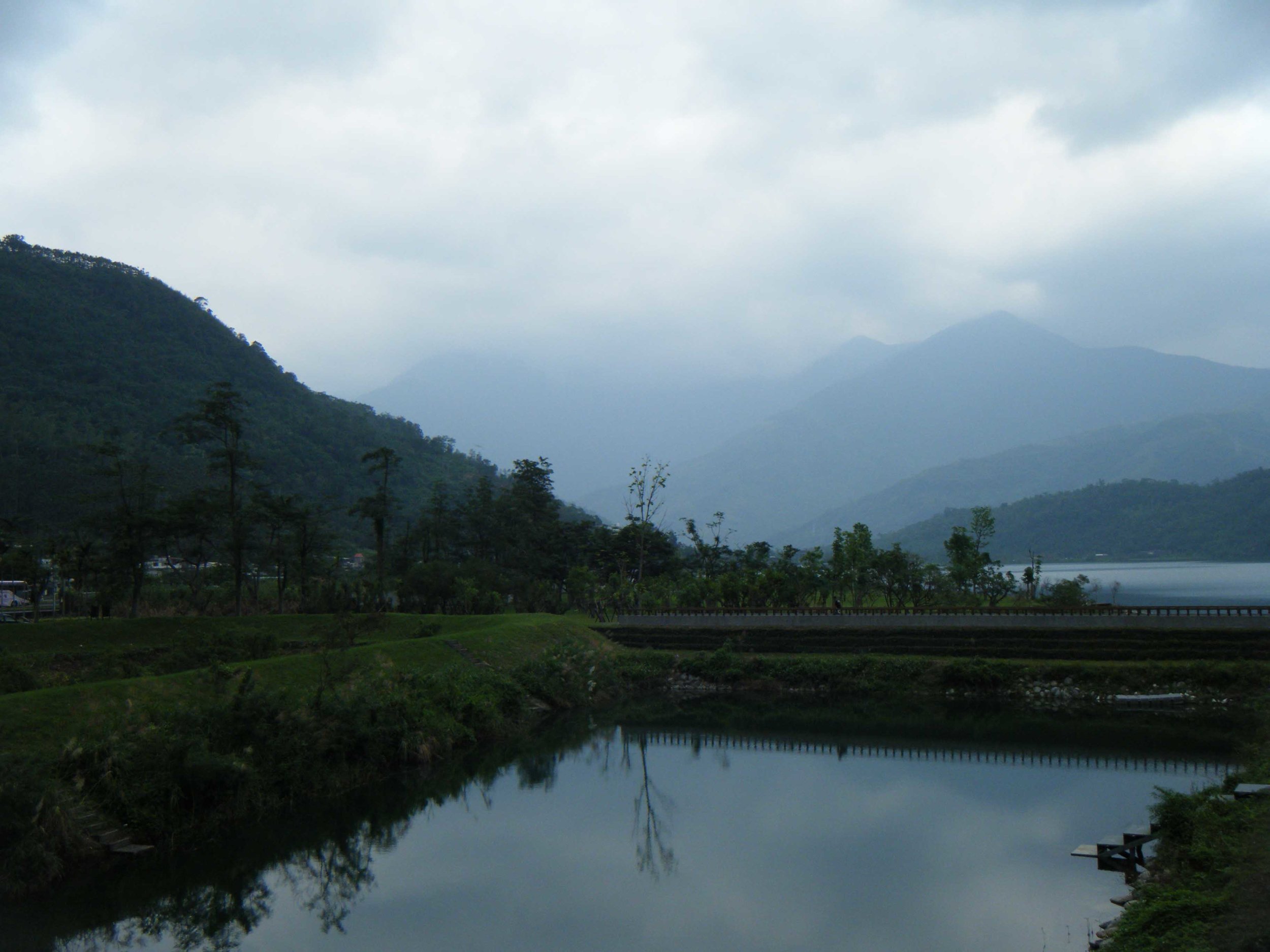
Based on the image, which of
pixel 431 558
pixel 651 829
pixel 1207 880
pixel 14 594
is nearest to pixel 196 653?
pixel 651 829

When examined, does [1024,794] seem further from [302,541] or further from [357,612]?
[302,541]

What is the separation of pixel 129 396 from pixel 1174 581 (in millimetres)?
98471

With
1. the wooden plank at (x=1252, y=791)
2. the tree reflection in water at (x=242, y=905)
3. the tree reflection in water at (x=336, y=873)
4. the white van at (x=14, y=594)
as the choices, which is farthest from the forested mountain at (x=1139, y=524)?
the tree reflection in water at (x=242, y=905)

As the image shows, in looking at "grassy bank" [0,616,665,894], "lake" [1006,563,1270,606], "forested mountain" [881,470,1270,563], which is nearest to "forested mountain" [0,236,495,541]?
"grassy bank" [0,616,665,894]

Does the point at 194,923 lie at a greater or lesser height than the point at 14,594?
lesser

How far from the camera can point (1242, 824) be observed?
12.4 metres

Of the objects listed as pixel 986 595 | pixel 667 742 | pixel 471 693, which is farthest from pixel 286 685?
pixel 986 595

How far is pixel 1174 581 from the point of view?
95000 millimetres

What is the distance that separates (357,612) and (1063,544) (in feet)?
462

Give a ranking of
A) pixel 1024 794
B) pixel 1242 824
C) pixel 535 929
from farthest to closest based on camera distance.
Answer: pixel 1024 794
pixel 535 929
pixel 1242 824

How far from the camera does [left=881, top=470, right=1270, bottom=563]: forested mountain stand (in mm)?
137625

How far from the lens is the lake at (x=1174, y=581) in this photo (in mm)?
62875

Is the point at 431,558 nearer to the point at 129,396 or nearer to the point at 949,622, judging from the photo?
the point at 129,396

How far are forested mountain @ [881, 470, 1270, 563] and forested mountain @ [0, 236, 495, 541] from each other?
3865 inches
